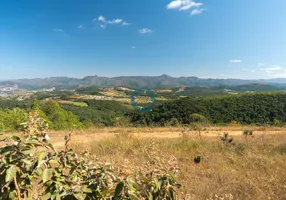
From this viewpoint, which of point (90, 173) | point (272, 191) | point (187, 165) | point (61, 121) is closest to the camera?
point (90, 173)

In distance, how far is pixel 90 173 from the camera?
4.46 ft

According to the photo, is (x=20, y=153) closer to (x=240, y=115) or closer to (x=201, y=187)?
(x=201, y=187)

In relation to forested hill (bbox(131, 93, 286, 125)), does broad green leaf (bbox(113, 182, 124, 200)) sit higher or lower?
higher

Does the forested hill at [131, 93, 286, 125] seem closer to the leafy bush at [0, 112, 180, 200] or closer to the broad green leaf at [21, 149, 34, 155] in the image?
the leafy bush at [0, 112, 180, 200]

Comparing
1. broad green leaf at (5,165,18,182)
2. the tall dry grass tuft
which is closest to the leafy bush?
broad green leaf at (5,165,18,182)

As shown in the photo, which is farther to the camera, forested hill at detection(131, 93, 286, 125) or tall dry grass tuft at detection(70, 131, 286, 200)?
forested hill at detection(131, 93, 286, 125)

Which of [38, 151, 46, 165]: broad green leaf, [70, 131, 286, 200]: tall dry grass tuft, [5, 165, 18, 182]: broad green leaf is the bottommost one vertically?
[70, 131, 286, 200]: tall dry grass tuft

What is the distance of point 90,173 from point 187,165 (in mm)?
3996

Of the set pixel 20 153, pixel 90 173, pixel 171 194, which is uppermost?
pixel 20 153

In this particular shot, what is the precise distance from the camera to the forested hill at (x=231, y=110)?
27.8 metres

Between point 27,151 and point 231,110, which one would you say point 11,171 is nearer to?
point 27,151

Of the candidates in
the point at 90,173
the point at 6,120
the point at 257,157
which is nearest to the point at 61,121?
the point at 6,120

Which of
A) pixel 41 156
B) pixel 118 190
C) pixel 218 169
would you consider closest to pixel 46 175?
pixel 41 156

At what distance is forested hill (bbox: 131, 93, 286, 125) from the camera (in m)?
27.8
